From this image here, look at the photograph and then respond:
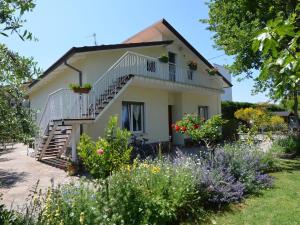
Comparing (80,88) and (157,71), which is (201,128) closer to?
(80,88)

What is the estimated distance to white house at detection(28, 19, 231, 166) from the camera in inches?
554

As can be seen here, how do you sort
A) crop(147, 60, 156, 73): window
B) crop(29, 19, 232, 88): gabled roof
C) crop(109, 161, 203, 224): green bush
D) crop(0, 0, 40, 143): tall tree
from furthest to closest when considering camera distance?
crop(147, 60, 156, 73): window
crop(29, 19, 232, 88): gabled roof
crop(109, 161, 203, 224): green bush
crop(0, 0, 40, 143): tall tree

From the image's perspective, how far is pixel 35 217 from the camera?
489 centimetres

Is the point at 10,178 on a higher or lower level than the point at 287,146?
lower

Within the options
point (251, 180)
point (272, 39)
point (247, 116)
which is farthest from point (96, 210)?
point (247, 116)

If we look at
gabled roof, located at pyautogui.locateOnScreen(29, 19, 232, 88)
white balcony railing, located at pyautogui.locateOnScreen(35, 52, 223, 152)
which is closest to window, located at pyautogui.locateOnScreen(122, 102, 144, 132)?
white balcony railing, located at pyautogui.locateOnScreen(35, 52, 223, 152)

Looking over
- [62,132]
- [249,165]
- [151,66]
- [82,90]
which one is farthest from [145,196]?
[151,66]

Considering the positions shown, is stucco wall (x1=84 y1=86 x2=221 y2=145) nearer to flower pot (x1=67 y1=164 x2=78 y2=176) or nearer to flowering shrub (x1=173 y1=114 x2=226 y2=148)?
flower pot (x1=67 y1=164 x2=78 y2=176)

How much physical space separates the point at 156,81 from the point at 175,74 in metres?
3.27

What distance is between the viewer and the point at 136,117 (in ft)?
57.8

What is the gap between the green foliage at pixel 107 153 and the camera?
5.80 meters

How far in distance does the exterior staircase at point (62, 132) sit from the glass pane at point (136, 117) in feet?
8.11

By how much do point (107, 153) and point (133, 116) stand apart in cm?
1151

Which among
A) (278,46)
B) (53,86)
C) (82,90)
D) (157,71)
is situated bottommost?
(278,46)
